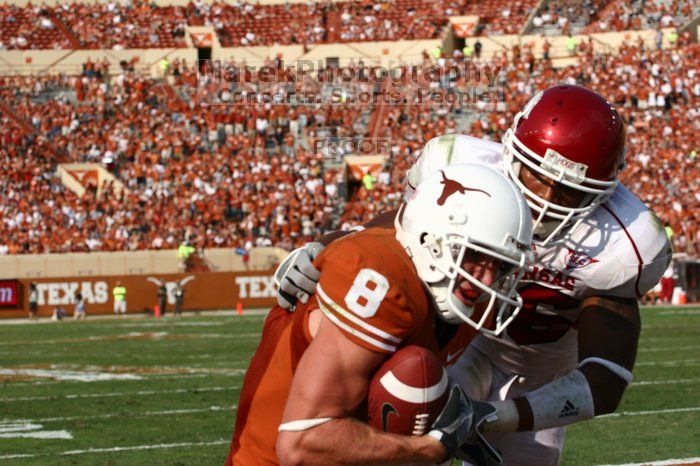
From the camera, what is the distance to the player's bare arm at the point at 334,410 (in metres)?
2.85

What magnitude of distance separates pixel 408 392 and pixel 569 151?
1.41 metres

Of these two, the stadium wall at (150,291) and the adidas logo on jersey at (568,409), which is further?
the stadium wall at (150,291)

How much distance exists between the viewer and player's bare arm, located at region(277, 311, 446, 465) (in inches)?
112

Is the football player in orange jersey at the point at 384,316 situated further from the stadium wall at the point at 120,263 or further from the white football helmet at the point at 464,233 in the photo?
the stadium wall at the point at 120,263

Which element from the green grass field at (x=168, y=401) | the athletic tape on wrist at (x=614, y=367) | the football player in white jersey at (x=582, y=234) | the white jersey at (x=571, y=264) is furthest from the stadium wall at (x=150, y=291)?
the athletic tape on wrist at (x=614, y=367)

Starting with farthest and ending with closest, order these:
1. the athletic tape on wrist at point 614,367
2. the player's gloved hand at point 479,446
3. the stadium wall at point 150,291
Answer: the stadium wall at point 150,291 < the athletic tape on wrist at point 614,367 < the player's gloved hand at point 479,446

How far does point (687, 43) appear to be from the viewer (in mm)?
32000

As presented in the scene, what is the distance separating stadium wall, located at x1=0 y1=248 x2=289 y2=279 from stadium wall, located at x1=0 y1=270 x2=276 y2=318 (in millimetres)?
332

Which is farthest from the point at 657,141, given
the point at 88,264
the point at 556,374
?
the point at 556,374

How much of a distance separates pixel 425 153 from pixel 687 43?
96.9ft

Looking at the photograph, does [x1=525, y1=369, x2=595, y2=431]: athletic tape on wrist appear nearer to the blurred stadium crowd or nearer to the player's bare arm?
the player's bare arm

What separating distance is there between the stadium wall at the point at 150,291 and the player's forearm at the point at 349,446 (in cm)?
2170

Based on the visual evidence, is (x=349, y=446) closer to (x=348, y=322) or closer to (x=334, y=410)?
(x=334, y=410)

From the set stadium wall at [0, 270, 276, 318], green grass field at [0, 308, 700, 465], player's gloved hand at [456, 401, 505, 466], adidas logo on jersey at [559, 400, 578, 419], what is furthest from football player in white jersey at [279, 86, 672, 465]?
stadium wall at [0, 270, 276, 318]
